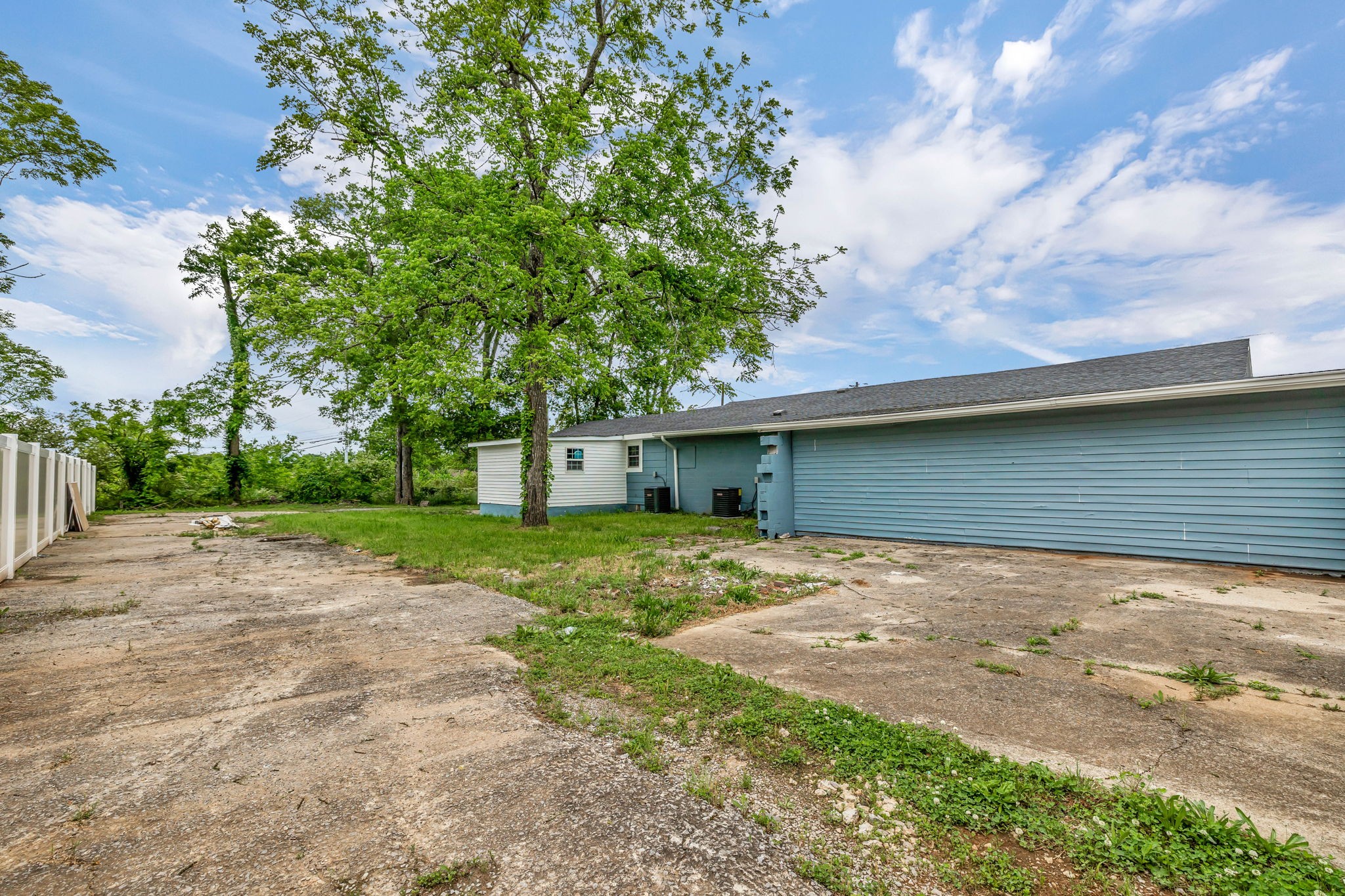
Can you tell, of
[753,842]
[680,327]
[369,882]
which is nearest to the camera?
[369,882]

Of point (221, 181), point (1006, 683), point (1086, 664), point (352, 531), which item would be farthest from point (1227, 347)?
point (221, 181)

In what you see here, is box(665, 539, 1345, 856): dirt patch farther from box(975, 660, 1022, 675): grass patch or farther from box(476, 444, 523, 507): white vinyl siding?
box(476, 444, 523, 507): white vinyl siding

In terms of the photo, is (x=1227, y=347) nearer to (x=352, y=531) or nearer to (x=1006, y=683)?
(x=1006, y=683)

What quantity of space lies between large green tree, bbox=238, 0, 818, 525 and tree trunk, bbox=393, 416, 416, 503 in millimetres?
13028

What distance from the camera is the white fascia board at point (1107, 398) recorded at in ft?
21.4

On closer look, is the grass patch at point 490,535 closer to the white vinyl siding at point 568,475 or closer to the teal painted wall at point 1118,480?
the white vinyl siding at point 568,475

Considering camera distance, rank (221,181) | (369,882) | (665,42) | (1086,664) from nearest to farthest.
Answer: (369,882) → (1086,664) → (665,42) → (221,181)

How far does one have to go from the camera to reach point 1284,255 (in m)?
10.5

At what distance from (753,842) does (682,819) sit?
0.28 metres

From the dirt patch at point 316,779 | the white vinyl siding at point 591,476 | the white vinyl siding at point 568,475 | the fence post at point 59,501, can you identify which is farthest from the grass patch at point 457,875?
the white vinyl siding at point 568,475

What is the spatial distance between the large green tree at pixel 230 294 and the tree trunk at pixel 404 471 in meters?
5.64

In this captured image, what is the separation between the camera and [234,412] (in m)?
23.2

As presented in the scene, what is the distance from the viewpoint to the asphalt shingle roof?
805 cm

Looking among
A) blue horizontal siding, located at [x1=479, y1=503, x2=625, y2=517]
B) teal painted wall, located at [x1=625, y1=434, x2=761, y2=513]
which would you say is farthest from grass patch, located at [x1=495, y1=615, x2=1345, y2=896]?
blue horizontal siding, located at [x1=479, y1=503, x2=625, y2=517]
